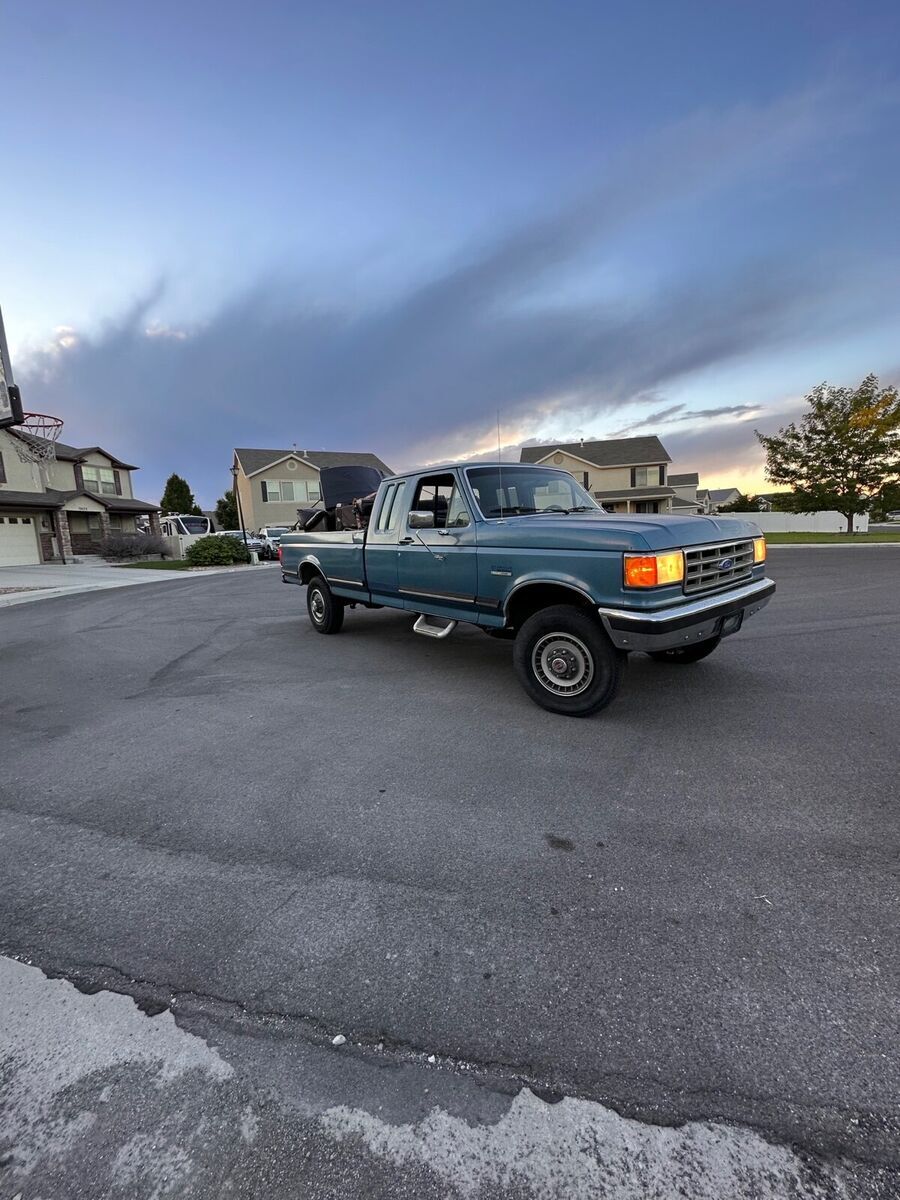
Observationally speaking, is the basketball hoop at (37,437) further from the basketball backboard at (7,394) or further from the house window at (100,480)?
the basketball backboard at (7,394)

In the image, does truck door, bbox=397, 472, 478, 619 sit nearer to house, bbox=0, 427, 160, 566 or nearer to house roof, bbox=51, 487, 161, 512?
house, bbox=0, 427, 160, 566

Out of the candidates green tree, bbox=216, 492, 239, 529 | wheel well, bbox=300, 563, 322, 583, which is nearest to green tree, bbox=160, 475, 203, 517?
green tree, bbox=216, 492, 239, 529

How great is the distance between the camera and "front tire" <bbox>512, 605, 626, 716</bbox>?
429cm

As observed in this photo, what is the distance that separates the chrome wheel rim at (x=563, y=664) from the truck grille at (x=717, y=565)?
3.13 ft

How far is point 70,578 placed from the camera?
64.7 feet

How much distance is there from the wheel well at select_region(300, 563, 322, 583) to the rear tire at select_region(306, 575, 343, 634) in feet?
0.21

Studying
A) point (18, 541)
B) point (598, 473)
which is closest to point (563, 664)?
point (18, 541)

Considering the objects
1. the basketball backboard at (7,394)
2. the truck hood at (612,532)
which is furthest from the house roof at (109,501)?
the truck hood at (612,532)

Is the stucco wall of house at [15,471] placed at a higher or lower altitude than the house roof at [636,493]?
higher

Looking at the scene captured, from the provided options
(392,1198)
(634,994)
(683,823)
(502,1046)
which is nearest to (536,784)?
(683,823)

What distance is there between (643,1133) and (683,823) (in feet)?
5.47

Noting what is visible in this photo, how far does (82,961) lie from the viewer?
2.16 m

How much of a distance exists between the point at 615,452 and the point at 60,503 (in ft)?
122

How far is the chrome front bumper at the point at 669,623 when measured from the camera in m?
3.88
